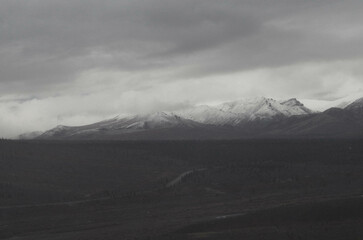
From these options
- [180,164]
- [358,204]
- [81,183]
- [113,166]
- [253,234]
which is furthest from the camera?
[180,164]

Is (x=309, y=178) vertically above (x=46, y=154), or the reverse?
(x=46, y=154)

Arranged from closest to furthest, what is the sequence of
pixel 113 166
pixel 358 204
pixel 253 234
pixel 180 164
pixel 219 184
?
pixel 253 234
pixel 358 204
pixel 219 184
pixel 113 166
pixel 180 164

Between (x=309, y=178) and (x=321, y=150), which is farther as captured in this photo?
(x=321, y=150)

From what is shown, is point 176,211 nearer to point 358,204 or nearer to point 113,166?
point 358,204

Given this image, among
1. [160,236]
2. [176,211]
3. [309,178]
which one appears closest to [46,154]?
[309,178]

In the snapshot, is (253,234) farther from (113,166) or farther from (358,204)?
(113,166)

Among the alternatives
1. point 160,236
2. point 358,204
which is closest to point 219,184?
point 358,204
